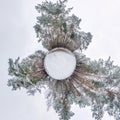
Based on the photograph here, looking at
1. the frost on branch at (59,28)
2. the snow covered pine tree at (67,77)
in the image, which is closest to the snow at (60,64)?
the snow covered pine tree at (67,77)

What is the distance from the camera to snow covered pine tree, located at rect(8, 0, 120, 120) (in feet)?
29.3

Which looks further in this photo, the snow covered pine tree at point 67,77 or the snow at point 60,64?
the snow covered pine tree at point 67,77

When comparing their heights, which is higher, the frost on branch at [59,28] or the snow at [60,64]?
the frost on branch at [59,28]

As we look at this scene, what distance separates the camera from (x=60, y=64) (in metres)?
8.22

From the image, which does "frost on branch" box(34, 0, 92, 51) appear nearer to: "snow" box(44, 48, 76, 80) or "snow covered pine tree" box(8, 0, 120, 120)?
"snow covered pine tree" box(8, 0, 120, 120)

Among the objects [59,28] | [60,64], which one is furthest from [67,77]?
[59,28]

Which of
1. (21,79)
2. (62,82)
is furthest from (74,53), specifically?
(21,79)

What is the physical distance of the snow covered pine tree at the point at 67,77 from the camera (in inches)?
352

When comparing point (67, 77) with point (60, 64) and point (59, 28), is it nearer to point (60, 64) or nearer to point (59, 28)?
point (60, 64)

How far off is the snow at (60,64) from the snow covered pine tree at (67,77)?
41mm

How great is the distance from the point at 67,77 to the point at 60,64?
422 millimetres

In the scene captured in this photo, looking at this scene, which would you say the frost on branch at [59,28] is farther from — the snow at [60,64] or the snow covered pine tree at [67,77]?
the snow at [60,64]

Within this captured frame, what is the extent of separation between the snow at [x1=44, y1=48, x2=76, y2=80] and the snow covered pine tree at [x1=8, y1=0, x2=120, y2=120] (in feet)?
0.14

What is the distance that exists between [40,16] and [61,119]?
2.80 meters
